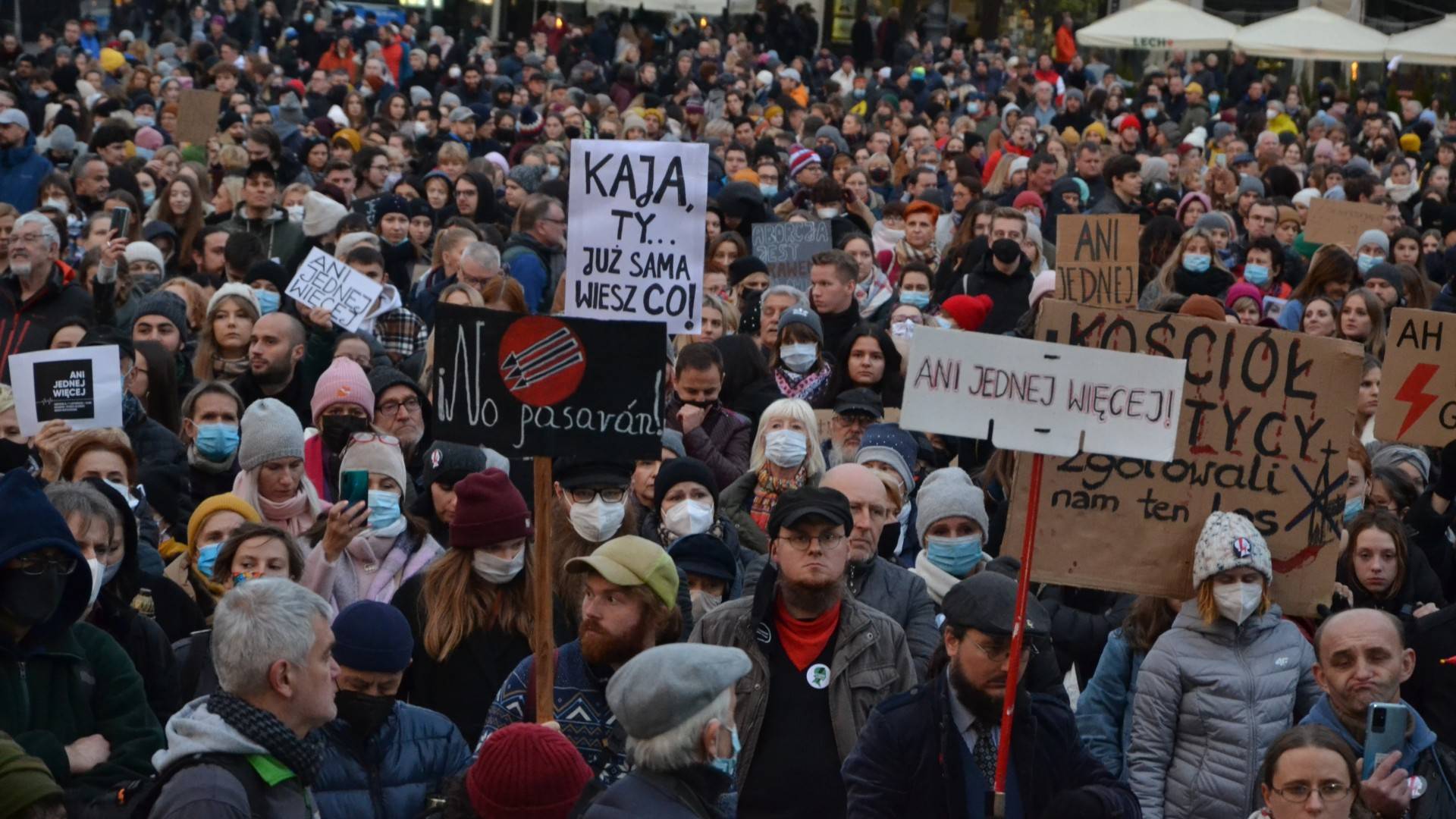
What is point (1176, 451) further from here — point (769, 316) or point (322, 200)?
point (322, 200)

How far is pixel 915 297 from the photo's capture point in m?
11.6

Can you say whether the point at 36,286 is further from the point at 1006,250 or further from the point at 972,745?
the point at 972,745

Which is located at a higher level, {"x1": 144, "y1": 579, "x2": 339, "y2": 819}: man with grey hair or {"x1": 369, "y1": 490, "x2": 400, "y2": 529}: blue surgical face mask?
{"x1": 144, "y1": 579, "x2": 339, "y2": 819}: man with grey hair

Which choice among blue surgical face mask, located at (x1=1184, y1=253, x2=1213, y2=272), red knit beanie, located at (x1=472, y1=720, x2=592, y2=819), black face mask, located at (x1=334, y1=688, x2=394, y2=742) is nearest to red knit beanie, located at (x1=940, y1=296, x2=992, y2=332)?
blue surgical face mask, located at (x1=1184, y1=253, x2=1213, y2=272)

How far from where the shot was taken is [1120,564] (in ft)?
19.0

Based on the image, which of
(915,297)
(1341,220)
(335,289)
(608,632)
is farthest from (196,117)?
(608,632)

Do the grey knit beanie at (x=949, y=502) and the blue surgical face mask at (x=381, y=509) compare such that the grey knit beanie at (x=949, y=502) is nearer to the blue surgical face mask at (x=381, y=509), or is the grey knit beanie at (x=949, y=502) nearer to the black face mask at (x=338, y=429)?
the blue surgical face mask at (x=381, y=509)

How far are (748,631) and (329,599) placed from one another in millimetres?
1749

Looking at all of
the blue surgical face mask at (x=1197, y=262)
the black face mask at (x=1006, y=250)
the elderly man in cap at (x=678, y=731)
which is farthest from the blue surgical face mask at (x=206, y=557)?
the blue surgical face mask at (x=1197, y=262)

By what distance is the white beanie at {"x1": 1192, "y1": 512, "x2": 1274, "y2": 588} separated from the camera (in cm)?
566

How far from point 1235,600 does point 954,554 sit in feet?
4.02

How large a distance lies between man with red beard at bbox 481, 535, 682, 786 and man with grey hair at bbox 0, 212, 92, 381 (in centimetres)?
594

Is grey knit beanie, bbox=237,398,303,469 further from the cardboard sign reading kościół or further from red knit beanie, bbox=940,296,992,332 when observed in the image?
red knit beanie, bbox=940,296,992,332

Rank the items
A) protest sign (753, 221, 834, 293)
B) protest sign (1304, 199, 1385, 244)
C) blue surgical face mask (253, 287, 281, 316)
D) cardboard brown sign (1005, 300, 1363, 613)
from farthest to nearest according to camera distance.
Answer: protest sign (1304, 199, 1385, 244) → protest sign (753, 221, 834, 293) → blue surgical face mask (253, 287, 281, 316) → cardboard brown sign (1005, 300, 1363, 613)
